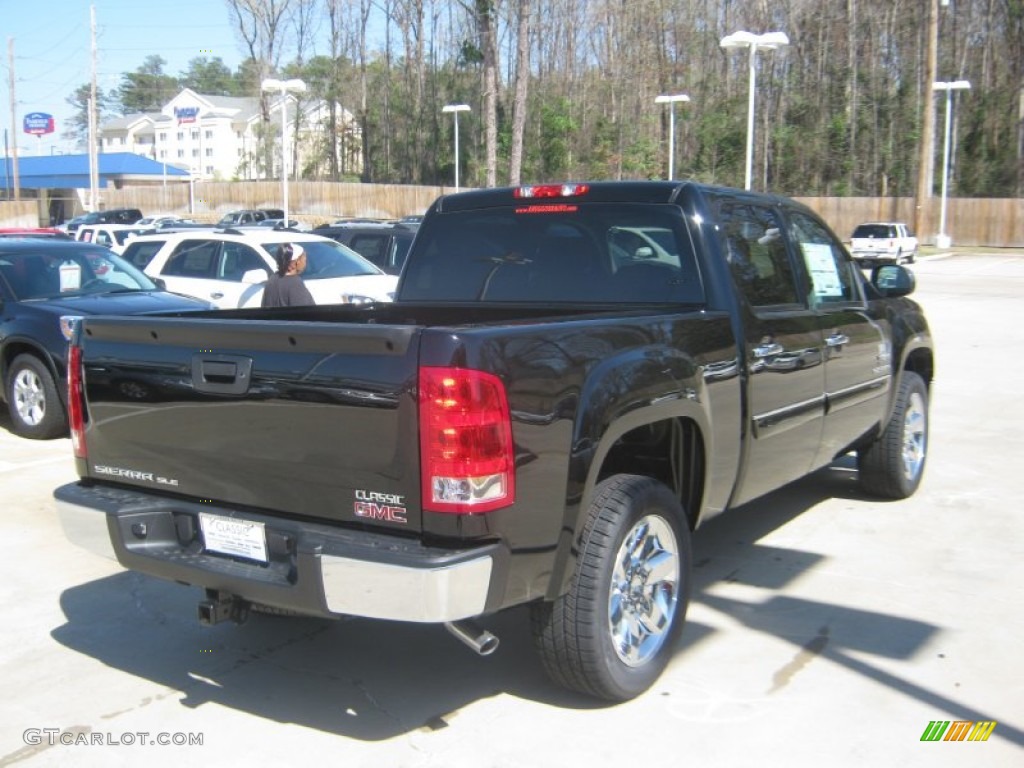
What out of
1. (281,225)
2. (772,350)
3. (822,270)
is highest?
(281,225)

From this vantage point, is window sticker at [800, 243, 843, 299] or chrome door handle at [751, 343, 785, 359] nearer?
chrome door handle at [751, 343, 785, 359]

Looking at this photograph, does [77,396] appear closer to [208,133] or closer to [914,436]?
[914,436]

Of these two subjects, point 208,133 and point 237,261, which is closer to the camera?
point 237,261

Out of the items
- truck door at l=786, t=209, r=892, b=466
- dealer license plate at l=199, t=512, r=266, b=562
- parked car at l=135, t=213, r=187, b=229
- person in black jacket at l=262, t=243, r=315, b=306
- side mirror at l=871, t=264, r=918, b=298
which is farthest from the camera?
parked car at l=135, t=213, r=187, b=229

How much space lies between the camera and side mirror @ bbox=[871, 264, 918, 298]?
6711 millimetres

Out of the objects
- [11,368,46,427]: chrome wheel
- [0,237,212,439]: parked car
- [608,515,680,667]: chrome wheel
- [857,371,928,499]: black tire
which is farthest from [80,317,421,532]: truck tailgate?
[11,368,46,427]: chrome wheel

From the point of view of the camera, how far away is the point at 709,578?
18.2ft

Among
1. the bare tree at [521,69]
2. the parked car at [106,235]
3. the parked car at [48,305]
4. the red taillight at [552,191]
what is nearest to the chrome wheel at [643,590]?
the red taillight at [552,191]

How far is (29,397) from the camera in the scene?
936 cm

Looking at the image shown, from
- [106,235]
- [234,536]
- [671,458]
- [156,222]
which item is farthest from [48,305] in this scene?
[156,222]

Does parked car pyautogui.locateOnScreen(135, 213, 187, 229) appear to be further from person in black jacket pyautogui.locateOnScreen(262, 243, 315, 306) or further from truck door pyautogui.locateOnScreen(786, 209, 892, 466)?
truck door pyautogui.locateOnScreen(786, 209, 892, 466)

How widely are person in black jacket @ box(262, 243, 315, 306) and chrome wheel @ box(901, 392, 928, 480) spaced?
5251mm

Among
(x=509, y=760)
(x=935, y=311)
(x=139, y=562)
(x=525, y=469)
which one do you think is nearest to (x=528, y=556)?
(x=525, y=469)

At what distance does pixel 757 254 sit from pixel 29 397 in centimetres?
690
